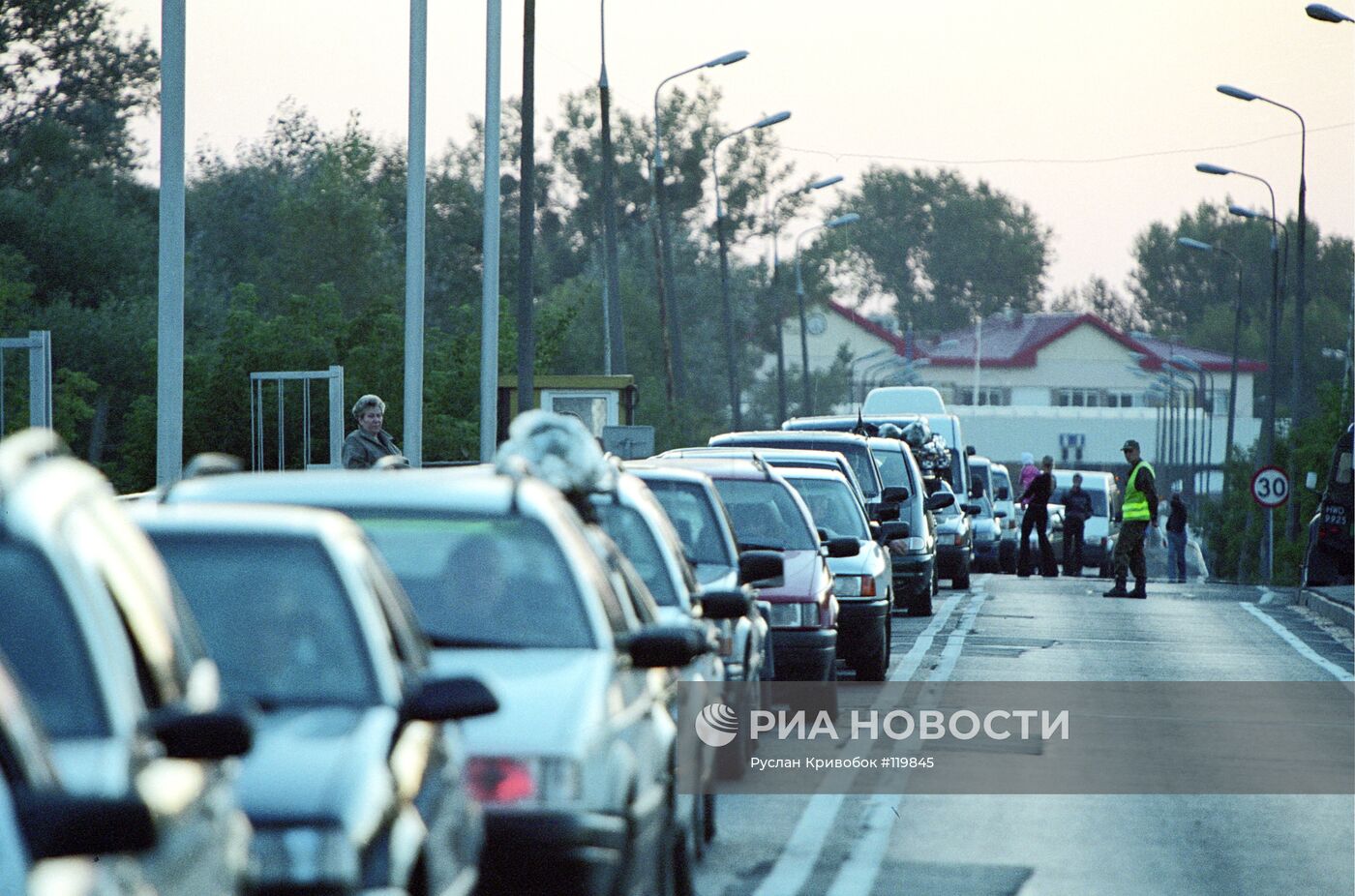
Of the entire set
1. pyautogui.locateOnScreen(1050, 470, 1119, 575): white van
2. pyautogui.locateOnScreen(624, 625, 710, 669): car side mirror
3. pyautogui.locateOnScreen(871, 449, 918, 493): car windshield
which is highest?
pyautogui.locateOnScreen(624, 625, 710, 669): car side mirror

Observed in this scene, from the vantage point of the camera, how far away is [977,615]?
2527 centimetres

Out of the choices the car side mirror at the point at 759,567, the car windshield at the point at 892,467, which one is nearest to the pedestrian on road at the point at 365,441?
the car side mirror at the point at 759,567

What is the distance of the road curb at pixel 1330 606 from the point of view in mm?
26266

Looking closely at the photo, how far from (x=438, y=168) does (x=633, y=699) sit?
99.5 metres

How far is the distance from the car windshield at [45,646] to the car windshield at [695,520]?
815cm

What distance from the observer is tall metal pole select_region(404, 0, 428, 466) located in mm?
23484

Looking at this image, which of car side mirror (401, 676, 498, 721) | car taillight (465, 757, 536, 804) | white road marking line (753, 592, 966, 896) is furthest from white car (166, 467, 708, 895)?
white road marking line (753, 592, 966, 896)

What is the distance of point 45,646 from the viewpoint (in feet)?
13.0

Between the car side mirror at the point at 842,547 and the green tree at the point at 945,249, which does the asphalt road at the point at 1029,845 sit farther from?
the green tree at the point at 945,249

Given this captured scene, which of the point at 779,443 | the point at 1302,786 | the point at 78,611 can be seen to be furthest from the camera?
the point at 779,443

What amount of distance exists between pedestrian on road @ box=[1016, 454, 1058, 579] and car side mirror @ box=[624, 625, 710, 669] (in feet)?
96.9

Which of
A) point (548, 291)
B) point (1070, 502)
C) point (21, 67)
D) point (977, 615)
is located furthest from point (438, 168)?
point (977, 615)

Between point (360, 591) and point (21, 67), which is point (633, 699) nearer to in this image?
point (360, 591)

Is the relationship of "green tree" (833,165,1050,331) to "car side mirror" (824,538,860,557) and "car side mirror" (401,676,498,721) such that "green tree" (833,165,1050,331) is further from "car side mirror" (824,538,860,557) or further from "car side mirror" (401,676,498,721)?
"car side mirror" (401,676,498,721)
